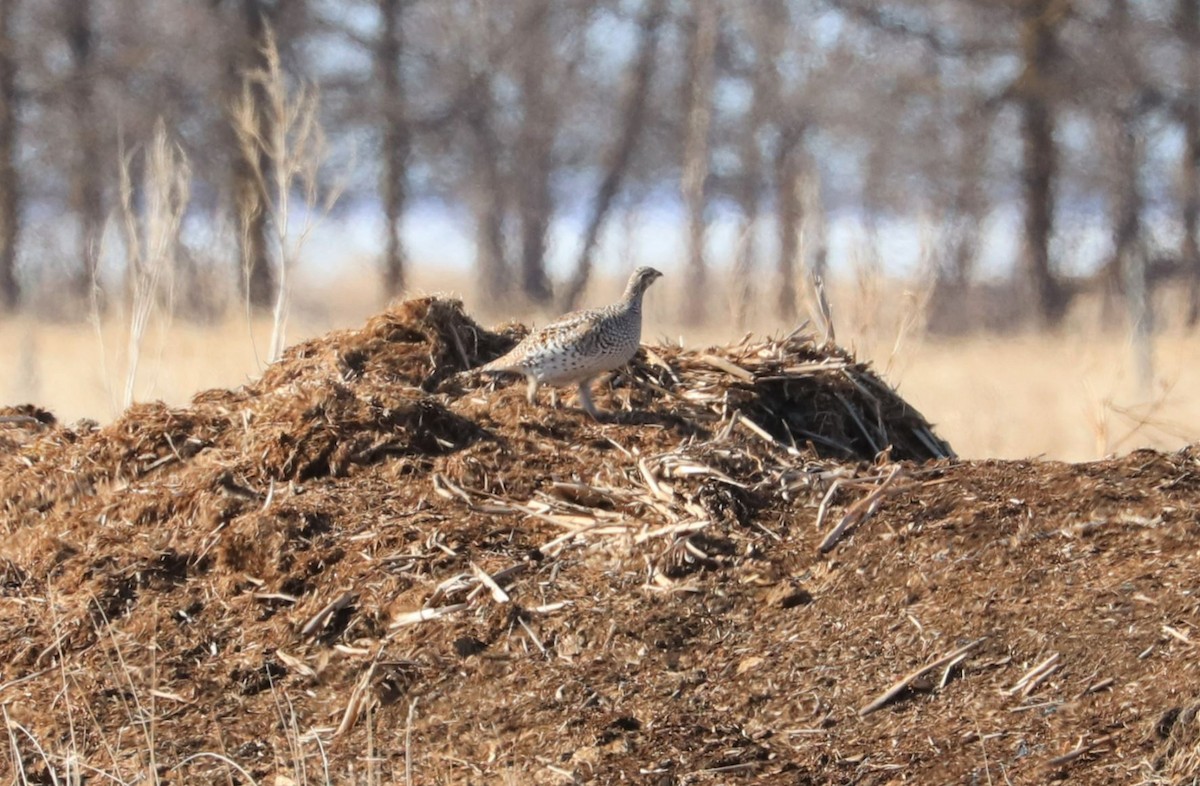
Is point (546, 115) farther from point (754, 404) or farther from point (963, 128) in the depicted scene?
point (754, 404)

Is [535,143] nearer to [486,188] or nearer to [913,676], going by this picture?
[486,188]

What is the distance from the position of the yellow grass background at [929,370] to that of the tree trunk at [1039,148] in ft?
14.9

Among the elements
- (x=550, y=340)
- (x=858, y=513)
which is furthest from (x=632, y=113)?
(x=858, y=513)

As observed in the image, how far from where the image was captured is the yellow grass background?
8.70 meters

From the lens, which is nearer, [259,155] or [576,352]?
[576,352]

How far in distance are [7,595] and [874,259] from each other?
6.03m

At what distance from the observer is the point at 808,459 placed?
16.4ft

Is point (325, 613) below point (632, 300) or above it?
below

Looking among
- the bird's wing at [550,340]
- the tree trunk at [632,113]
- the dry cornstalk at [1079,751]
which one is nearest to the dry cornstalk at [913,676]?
the dry cornstalk at [1079,751]

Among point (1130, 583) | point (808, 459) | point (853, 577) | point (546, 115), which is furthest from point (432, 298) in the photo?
point (546, 115)

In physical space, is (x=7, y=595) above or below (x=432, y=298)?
below

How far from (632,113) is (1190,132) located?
10.1 metres

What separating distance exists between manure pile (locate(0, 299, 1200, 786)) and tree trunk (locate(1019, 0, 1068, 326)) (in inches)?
702

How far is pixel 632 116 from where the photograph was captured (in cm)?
2606
